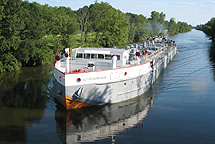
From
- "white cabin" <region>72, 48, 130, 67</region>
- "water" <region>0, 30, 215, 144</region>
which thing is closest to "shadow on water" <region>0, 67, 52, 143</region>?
"water" <region>0, 30, 215, 144</region>

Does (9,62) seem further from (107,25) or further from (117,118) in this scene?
(107,25)

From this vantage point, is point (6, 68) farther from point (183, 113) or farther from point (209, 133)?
point (209, 133)

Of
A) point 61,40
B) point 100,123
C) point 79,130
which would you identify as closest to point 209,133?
point 100,123

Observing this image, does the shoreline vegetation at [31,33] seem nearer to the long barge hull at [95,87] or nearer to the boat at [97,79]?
the boat at [97,79]

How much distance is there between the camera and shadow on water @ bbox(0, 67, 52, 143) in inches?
724

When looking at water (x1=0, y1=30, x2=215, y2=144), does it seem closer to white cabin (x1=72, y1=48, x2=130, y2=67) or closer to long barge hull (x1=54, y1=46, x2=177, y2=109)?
long barge hull (x1=54, y1=46, x2=177, y2=109)

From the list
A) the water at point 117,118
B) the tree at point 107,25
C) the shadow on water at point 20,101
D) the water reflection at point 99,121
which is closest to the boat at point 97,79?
the water reflection at point 99,121

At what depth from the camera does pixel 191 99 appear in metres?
26.2

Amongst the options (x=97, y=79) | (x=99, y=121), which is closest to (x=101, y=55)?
(x=97, y=79)

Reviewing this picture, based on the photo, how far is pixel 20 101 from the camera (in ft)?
83.3

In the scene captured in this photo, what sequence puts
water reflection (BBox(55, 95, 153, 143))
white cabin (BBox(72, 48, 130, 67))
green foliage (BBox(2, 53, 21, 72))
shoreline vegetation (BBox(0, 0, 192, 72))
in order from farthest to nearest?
green foliage (BBox(2, 53, 21, 72)) < shoreline vegetation (BBox(0, 0, 192, 72)) < white cabin (BBox(72, 48, 130, 67)) < water reflection (BBox(55, 95, 153, 143))

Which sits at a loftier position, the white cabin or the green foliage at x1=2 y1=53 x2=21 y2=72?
the white cabin

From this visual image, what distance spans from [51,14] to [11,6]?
66.6ft

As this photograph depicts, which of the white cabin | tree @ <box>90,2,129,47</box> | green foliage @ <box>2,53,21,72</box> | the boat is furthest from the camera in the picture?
tree @ <box>90,2,129,47</box>
